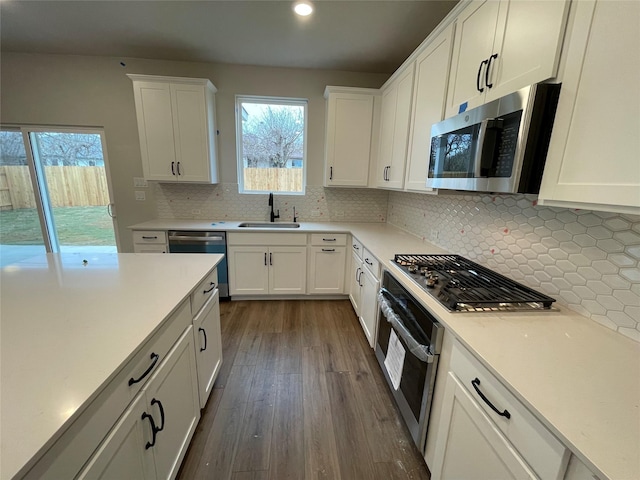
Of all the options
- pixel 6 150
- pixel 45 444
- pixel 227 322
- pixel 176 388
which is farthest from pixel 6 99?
pixel 45 444

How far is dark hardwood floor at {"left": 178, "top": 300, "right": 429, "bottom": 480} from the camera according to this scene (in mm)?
1353

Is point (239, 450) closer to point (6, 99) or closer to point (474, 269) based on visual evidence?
point (474, 269)

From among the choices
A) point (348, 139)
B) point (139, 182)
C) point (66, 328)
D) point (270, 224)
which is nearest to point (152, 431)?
point (66, 328)

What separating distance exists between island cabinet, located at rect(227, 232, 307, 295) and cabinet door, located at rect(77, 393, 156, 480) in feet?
6.82

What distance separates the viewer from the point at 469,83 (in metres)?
1.41

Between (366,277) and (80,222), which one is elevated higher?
(80,222)

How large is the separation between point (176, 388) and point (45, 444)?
0.72m

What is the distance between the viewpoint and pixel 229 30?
237cm

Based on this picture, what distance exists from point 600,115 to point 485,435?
107 cm

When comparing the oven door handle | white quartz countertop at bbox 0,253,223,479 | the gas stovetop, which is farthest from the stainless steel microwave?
white quartz countertop at bbox 0,253,223,479

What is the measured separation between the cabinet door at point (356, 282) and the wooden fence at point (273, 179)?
4.29ft

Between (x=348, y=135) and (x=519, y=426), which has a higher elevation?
(x=348, y=135)

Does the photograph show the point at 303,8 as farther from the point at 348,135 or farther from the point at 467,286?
the point at 467,286

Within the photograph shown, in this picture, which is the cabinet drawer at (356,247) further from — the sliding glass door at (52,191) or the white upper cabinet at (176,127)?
the sliding glass door at (52,191)
